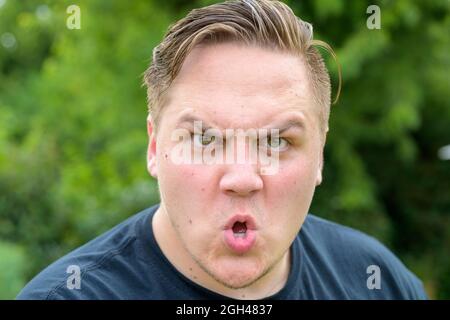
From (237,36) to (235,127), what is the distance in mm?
293

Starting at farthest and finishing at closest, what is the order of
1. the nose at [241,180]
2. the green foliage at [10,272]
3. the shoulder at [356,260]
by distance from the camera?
the green foliage at [10,272], the shoulder at [356,260], the nose at [241,180]

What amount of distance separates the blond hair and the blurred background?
12.1ft

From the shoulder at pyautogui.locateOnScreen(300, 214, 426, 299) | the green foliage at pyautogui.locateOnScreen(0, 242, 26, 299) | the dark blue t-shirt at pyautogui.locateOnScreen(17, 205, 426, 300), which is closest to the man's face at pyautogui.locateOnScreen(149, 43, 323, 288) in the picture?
the dark blue t-shirt at pyautogui.locateOnScreen(17, 205, 426, 300)

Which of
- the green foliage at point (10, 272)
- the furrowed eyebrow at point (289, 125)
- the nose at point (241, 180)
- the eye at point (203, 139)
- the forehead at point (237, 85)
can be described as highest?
the forehead at point (237, 85)

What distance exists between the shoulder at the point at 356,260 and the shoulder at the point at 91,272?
2.25 ft

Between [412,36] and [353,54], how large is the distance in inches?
40.7

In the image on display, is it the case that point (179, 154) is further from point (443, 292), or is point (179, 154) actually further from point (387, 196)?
point (387, 196)

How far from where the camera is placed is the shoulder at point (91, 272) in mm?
1998

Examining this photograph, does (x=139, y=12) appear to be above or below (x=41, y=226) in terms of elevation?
above

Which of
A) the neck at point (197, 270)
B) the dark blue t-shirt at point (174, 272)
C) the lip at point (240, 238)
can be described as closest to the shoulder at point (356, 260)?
the dark blue t-shirt at point (174, 272)

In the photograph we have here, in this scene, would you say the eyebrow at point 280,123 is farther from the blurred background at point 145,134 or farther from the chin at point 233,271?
the blurred background at point 145,134

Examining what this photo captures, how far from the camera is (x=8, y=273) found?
537 centimetres

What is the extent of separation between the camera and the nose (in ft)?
6.09

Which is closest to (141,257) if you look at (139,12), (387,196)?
(139,12)
